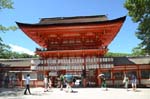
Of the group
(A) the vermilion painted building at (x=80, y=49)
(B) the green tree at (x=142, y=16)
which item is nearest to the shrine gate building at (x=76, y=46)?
(A) the vermilion painted building at (x=80, y=49)

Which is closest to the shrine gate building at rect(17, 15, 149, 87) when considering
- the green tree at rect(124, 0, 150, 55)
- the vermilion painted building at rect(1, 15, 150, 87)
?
the vermilion painted building at rect(1, 15, 150, 87)

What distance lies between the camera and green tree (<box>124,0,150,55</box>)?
102ft

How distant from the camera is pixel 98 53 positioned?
3030 cm

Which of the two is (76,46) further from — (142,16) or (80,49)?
(142,16)

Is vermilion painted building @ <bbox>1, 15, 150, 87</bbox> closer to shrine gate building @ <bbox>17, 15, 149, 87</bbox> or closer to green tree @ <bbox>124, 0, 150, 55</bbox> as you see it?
shrine gate building @ <bbox>17, 15, 149, 87</bbox>

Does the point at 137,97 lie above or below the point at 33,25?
below

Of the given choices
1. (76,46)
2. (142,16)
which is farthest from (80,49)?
(142,16)

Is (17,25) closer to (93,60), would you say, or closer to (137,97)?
(93,60)

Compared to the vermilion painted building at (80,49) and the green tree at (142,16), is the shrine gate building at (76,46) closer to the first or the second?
the vermilion painted building at (80,49)

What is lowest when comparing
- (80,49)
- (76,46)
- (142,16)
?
(80,49)

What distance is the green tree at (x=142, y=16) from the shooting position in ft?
102

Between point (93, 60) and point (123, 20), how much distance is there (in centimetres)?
523

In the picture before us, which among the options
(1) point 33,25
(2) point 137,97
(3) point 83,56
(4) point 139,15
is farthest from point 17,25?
(2) point 137,97

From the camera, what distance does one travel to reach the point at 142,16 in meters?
32.1
